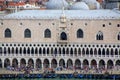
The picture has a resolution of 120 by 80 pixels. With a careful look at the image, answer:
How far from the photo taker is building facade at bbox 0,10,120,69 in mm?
82438

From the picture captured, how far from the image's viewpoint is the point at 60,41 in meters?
82.6

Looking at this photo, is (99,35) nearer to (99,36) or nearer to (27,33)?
(99,36)

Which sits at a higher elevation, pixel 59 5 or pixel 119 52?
pixel 59 5

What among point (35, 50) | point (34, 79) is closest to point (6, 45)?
point (35, 50)

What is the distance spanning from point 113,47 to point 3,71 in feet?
49.8

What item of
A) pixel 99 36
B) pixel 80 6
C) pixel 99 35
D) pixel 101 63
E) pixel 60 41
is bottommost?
pixel 101 63


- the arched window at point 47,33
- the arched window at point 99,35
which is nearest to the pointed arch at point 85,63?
the arched window at point 99,35

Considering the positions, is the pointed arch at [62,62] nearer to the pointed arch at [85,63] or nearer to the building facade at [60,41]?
the building facade at [60,41]

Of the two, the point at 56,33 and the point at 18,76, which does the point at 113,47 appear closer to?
the point at 56,33

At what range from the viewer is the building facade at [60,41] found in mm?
A: 82438

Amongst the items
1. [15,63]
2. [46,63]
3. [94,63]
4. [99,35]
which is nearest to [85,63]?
[94,63]

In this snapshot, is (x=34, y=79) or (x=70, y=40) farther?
(x=70, y=40)

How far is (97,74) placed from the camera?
256 ft

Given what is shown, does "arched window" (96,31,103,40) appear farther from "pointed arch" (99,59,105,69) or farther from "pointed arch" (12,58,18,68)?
"pointed arch" (12,58,18,68)
